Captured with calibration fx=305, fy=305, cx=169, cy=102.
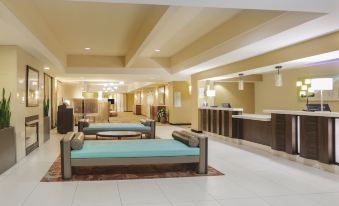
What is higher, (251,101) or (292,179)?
(251,101)

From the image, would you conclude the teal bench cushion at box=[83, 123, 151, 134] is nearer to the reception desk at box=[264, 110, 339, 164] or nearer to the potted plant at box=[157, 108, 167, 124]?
the reception desk at box=[264, 110, 339, 164]

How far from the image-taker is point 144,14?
20.2 ft

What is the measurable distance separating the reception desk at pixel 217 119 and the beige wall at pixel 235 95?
2.65 metres

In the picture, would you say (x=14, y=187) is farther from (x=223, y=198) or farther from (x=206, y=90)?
(x=206, y=90)

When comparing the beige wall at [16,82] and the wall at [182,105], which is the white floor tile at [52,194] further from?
the wall at [182,105]

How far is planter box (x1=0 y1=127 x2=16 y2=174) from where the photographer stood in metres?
5.35

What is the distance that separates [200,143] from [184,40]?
407cm

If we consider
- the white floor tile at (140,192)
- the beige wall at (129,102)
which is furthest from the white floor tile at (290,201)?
the beige wall at (129,102)

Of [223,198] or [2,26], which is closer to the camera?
[223,198]

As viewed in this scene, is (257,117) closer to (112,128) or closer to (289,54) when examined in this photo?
(289,54)

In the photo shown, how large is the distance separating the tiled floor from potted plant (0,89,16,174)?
0.19 m

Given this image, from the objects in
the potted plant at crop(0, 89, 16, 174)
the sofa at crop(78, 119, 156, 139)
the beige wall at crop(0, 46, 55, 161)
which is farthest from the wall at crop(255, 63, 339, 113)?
the potted plant at crop(0, 89, 16, 174)

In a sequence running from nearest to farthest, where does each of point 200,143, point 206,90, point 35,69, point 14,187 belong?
1. point 14,187
2. point 200,143
3. point 35,69
4. point 206,90

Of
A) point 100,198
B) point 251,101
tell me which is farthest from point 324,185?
point 251,101
